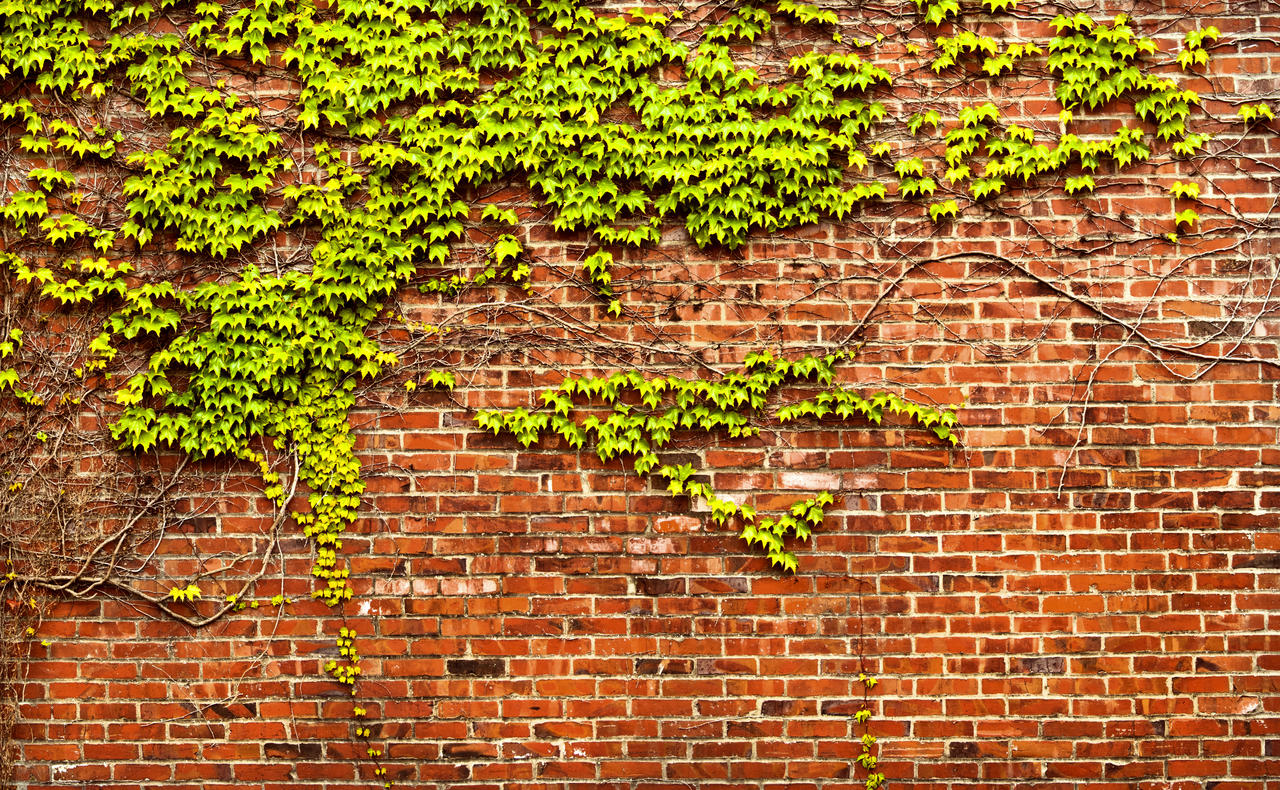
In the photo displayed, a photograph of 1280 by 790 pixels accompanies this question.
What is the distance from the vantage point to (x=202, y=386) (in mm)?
2717

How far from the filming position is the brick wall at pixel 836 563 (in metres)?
2.65

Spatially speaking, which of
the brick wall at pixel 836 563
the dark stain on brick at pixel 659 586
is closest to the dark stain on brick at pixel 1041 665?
the brick wall at pixel 836 563

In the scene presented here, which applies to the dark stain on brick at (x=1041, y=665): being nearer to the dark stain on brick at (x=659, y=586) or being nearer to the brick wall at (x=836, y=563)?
the brick wall at (x=836, y=563)

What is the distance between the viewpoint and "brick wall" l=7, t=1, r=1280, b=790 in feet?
8.70

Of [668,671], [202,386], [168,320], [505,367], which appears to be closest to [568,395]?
[505,367]

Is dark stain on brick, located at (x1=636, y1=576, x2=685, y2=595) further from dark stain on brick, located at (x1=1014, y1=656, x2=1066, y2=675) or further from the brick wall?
dark stain on brick, located at (x1=1014, y1=656, x2=1066, y2=675)

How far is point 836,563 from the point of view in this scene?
2.70 meters

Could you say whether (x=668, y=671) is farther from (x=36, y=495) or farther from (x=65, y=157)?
(x=65, y=157)

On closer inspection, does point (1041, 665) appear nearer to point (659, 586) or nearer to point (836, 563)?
point (836, 563)

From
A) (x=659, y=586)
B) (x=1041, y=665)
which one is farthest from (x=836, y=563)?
(x=1041, y=665)

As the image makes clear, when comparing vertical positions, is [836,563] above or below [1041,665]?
above

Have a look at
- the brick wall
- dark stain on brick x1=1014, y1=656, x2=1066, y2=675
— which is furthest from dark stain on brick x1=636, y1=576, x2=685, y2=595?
dark stain on brick x1=1014, y1=656, x2=1066, y2=675

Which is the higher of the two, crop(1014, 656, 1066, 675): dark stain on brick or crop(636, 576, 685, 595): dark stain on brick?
crop(636, 576, 685, 595): dark stain on brick

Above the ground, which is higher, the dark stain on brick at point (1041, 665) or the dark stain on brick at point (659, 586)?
the dark stain on brick at point (659, 586)
